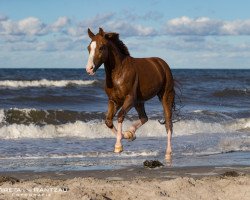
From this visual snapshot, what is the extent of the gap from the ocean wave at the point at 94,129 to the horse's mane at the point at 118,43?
694cm

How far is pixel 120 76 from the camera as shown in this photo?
27.3 feet

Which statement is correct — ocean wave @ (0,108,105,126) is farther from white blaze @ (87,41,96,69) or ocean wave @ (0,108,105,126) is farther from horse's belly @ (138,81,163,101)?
white blaze @ (87,41,96,69)

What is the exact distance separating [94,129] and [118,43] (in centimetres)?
844

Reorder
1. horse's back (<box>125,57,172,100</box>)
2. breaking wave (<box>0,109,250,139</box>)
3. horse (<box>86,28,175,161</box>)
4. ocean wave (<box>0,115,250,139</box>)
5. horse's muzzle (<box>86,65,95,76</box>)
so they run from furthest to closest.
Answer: breaking wave (<box>0,109,250,139</box>) → ocean wave (<box>0,115,250,139</box>) → horse's back (<box>125,57,172,100</box>) → horse (<box>86,28,175,161</box>) → horse's muzzle (<box>86,65,95,76</box>)

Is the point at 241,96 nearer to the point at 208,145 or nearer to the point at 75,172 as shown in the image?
the point at 208,145

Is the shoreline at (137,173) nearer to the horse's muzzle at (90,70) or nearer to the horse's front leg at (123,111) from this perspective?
the horse's front leg at (123,111)

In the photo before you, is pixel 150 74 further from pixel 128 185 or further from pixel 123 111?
pixel 128 185

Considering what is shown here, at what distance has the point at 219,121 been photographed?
796 inches

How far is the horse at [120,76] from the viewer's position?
7938 mm

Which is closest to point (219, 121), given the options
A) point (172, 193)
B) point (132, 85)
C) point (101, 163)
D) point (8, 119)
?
point (8, 119)

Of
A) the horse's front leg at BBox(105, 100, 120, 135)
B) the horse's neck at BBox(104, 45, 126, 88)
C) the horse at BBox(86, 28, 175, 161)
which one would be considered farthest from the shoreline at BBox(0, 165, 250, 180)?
the horse's neck at BBox(104, 45, 126, 88)

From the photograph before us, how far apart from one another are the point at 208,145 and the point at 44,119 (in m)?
7.78

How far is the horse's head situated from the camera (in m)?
7.65

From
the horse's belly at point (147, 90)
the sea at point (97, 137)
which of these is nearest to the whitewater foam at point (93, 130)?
the sea at point (97, 137)
